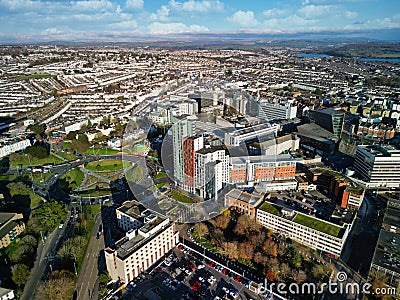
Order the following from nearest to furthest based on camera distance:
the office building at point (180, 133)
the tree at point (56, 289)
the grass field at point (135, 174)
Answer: the tree at point (56, 289) → the office building at point (180, 133) → the grass field at point (135, 174)

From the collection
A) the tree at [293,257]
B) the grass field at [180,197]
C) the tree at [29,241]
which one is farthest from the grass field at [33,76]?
the tree at [293,257]

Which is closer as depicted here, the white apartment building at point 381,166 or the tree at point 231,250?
the tree at point 231,250

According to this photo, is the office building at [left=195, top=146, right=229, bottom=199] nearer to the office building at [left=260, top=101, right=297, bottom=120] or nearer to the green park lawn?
the green park lawn

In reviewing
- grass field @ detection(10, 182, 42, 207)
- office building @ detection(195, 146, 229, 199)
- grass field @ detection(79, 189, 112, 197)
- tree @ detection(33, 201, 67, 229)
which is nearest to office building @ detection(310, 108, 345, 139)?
office building @ detection(195, 146, 229, 199)

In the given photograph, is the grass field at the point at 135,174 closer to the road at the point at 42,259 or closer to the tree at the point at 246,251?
the road at the point at 42,259

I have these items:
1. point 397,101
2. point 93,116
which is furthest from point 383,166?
point 93,116

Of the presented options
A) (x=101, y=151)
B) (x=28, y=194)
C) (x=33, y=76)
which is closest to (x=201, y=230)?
(x=28, y=194)
